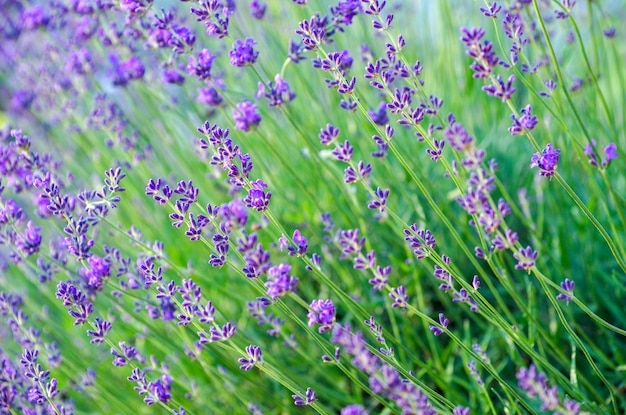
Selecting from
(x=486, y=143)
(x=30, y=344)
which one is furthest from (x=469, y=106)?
(x=30, y=344)

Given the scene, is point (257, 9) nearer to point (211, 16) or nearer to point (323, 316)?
point (211, 16)

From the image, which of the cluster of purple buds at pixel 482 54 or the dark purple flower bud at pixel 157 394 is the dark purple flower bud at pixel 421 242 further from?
the dark purple flower bud at pixel 157 394

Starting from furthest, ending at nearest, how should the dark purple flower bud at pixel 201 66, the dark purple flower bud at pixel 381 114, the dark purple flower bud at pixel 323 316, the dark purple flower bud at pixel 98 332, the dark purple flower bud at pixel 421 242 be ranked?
1. the dark purple flower bud at pixel 381 114
2. the dark purple flower bud at pixel 201 66
3. the dark purple flower bud at pixel 98 332
4. the dark purple flower bud at pixel 421 242
5. the dark purple flower bud at pixel 323 316

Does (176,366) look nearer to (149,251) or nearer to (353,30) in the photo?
(149,251)

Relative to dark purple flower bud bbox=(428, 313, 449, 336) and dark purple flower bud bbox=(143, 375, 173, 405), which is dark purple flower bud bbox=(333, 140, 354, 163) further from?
dark purple flower bud bbox=(143, 375, 173, 405)

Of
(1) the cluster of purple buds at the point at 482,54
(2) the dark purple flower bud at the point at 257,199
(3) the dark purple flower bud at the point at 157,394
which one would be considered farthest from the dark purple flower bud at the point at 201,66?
(3) the dark purple flower bud at the point at 157,394

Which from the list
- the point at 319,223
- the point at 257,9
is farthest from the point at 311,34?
the point at 319,223

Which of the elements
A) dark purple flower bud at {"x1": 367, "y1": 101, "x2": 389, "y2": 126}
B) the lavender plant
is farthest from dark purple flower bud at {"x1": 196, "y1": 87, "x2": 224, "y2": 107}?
dark purple flower bud at {"x1": 367, "y1": 101, "x2": 389, "y2": 126}

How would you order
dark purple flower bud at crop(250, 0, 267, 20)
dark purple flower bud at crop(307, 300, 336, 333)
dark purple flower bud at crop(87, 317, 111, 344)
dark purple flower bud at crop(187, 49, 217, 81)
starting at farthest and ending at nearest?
dark purple flower bud at crop(250, 0, 267, 20), dark purple flower bud at crop(187, 49, 217, 81), dark purple flower bud at crop(87, 317, 111, 344), dark purple flower bud at crop(307, 300, 336, 333)
